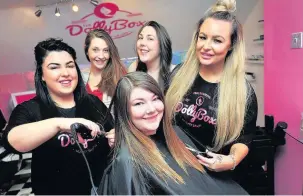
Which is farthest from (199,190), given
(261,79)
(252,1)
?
(252,1)

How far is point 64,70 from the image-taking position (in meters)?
1.16

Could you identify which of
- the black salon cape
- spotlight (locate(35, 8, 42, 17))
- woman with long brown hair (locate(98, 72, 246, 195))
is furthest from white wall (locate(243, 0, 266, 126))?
spotlight (locate(35, 8, 42, 17))

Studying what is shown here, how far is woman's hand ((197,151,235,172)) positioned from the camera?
1134mm

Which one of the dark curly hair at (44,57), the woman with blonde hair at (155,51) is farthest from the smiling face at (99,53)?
the dark curly hair at (44,57)

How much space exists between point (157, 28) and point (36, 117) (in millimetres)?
853

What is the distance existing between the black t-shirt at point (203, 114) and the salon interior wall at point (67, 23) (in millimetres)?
1469

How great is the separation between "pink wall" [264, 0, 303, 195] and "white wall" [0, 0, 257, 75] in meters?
1.01

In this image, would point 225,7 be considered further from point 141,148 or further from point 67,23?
point 67,23

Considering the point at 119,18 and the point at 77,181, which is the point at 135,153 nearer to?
the point at 77,181

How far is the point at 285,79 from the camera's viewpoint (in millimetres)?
1830

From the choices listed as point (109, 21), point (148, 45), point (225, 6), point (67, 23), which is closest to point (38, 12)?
point (67, 23)

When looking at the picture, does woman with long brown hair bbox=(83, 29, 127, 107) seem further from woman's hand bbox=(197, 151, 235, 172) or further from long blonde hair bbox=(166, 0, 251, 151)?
woman's hand bbox=(197, 151, 235, 172)

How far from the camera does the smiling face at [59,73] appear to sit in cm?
115

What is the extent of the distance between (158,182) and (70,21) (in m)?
2.40
